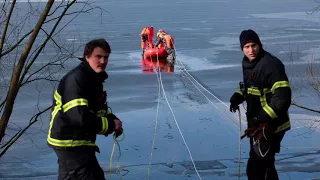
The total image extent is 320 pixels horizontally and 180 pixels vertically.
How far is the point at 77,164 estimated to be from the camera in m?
4.59

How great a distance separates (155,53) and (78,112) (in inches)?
710

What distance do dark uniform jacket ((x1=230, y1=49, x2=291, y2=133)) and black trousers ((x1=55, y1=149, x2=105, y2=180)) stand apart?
1462 mm

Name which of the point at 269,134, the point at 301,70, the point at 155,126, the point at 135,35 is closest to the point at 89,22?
the point at 135,35

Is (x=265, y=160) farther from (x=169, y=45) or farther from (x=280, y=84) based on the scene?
(x=169, y=45)

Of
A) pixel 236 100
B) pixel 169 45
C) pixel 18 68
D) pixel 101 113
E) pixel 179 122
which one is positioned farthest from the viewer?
pixel 169 45

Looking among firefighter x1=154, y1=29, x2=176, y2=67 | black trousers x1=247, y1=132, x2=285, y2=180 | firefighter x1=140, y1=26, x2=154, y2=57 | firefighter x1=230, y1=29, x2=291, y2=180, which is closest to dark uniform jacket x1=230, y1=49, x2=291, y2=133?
firefighter x1=230, y1=29, x2=291, y2=180

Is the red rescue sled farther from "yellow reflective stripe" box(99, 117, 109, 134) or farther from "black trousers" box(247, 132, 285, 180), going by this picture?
"yellow reflective stripe" box(99, 117, 109, 134)

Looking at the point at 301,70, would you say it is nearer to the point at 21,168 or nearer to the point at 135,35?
the point at 21,168

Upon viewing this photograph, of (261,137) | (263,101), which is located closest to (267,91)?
(263,101)

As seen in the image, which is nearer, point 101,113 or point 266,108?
point 101,113

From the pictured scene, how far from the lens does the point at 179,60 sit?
71.0 feet

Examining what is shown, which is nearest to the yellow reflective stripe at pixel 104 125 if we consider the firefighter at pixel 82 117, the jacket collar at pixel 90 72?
the firefighter at pixel 82 117

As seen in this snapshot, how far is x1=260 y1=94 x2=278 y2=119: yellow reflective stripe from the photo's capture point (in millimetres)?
5160

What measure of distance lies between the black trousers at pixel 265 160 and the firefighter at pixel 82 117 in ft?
4.40
